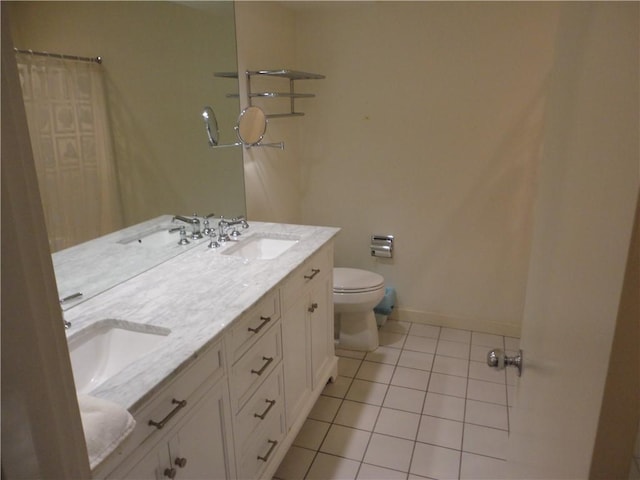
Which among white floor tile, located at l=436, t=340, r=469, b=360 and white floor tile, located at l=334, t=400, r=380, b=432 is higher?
white floor tile, located at l=436, t=340, r=469, b=360

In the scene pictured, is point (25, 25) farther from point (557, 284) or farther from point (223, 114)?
point (557, 284)

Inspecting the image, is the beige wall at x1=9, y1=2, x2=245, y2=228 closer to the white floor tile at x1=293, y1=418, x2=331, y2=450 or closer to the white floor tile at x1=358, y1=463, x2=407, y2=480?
the white floor tile at x1=293, y1=418, x2=331, y2=450

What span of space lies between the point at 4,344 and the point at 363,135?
288cm

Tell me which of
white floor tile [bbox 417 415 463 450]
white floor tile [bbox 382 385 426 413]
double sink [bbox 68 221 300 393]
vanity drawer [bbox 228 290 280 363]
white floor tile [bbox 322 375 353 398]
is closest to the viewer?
double sink [bbox 68 221 300 393]

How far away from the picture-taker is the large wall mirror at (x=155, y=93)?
1492 mm

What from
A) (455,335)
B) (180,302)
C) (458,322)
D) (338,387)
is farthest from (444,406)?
(180,302)

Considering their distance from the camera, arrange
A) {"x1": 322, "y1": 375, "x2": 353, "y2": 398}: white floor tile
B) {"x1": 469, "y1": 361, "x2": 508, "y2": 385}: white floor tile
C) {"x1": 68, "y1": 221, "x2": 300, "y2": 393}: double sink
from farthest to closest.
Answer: {"x1": 469, "y1": 361, "x2": 508, "y2": 385}: white floor tile
{"x1": 322, "y1": 375, "x2": 353, "y2": 398}: white floor tile
{"x1": 68, "y1": 221, "x2": 300, "y2": 393}: double sink

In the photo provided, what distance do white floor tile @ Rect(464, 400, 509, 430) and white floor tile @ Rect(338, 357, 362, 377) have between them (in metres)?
0.67

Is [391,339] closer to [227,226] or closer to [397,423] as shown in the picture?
[397,423]

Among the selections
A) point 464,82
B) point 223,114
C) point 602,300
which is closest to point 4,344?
point 602,300

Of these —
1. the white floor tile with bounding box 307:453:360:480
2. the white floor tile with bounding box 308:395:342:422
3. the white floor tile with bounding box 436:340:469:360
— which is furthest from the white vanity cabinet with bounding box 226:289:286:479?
the white floor tile with bounding box 436:340:469:360

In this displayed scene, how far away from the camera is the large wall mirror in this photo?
1.49 meters

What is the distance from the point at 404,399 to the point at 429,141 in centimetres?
160

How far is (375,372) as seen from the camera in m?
2.72
